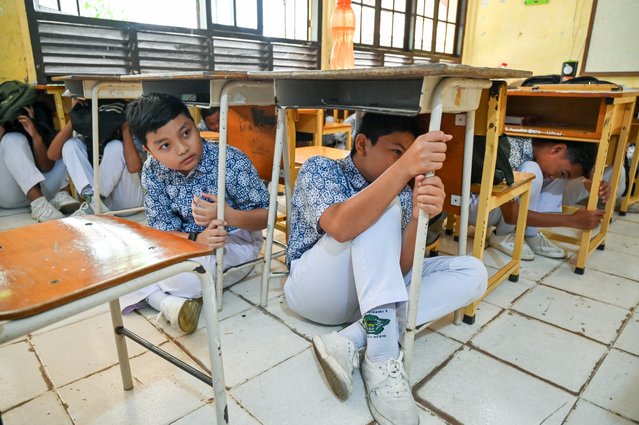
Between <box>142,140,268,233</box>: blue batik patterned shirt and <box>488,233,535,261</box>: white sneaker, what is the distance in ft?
4.34

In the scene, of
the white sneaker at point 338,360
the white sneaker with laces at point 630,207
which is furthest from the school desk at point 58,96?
the white sneaker with laces at point 630,207

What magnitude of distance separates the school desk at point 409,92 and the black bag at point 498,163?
19 cm

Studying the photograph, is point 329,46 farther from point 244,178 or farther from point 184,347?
point 184,347

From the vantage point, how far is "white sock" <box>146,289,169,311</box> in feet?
4.80

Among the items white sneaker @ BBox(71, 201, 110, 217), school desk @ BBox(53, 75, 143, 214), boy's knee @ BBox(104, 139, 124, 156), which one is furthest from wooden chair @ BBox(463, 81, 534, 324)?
white sneaker @ BBox(71, 201, 110, 217)

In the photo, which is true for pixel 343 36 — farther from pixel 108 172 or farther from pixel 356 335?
pixel 108 172

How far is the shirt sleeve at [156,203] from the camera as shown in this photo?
147 centimetres

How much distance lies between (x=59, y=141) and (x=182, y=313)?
1.84 m

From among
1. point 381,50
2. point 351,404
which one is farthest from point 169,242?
Result: point 381,50

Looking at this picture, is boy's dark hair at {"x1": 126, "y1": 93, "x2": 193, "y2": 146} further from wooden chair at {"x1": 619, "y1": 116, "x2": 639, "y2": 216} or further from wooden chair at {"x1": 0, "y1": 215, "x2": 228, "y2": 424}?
wooden chair at {"x1": 619, "y1": 116, "x2": 639, "y2": 216}

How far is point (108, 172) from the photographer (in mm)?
2451

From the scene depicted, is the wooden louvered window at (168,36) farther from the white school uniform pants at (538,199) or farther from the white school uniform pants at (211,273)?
the white school uniform pants at (538,199)

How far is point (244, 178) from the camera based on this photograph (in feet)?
4.95

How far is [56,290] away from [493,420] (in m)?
0.98
